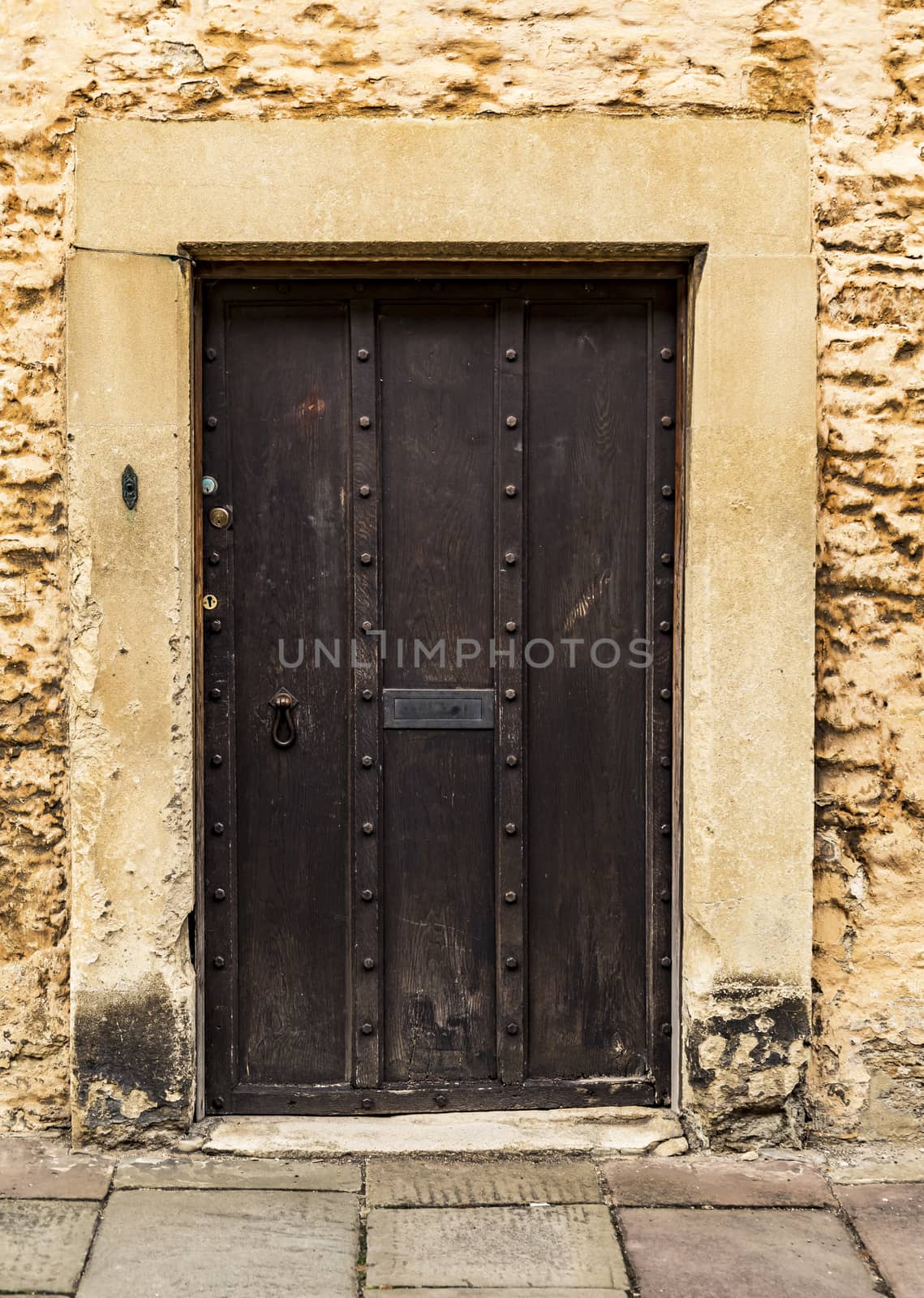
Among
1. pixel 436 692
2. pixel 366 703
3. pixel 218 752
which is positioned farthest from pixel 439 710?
pixel 218 752

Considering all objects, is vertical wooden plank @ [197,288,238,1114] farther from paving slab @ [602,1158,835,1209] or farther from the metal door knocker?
paving slab @ [602,1158,835,1209]

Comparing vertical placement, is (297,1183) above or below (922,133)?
below

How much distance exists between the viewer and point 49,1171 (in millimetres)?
2502

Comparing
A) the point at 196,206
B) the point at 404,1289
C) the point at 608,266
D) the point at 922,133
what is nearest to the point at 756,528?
the point at 608,266

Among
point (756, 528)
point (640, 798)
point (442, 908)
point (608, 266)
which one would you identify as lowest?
point (442, 908)

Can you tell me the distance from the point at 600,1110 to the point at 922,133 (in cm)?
249

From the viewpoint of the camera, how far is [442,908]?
2762mm

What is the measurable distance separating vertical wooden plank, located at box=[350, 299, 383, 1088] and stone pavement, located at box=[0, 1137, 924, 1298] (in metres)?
0.35

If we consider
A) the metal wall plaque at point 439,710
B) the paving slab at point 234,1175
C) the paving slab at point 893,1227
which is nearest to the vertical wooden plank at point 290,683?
the metal wall plaque at point 439,710

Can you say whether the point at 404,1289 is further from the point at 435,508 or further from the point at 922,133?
the point at 922,133

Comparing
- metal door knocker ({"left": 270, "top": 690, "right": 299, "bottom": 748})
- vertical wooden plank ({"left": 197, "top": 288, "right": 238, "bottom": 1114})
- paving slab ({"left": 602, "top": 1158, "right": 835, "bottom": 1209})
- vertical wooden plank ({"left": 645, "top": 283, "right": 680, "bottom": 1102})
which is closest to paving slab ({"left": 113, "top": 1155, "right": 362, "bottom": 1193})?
vertical wooden plank ({"left": 197, "top": 288, "right": 238, "bottom": 1114})

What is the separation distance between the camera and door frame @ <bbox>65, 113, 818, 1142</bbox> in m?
2.48

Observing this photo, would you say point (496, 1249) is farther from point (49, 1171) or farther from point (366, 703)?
point (366, 703)

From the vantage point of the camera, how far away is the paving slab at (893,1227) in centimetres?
215
